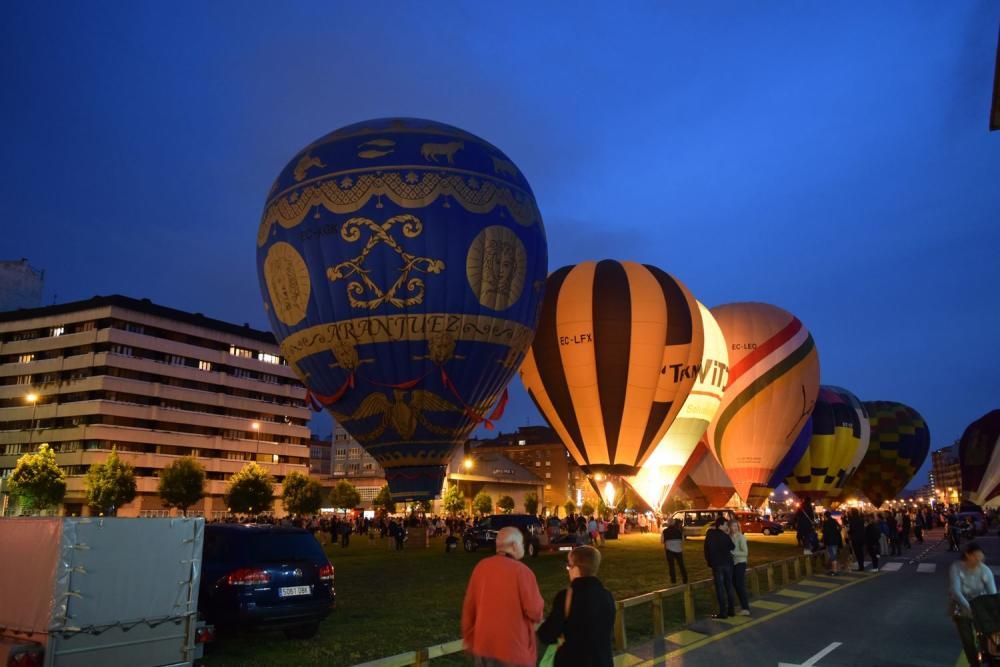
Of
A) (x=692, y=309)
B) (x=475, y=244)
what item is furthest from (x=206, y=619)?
(x=692, y=309)

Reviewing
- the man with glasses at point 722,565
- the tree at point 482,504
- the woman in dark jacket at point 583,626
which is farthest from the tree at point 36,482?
the tree at point 482,504

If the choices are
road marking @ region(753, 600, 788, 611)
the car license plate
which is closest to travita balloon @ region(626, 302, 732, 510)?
road marking @ region(753, 600, 788, 611)

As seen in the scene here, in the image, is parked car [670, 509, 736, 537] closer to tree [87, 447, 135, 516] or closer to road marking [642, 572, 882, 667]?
road marking [642, 572, 882, 667]

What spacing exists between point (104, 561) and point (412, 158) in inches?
783

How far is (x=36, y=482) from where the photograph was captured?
58469 mm

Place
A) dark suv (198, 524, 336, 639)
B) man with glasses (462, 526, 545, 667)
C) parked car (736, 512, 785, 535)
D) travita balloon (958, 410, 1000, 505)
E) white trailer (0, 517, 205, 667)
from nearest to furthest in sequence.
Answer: man with glasses (462, 526, 545, 667) < white trailer (0, 517, 205, 667) < dark suv (198, 524, 336, 639) < parked car (736, 512, 785, 535) < travita balloon (958, 410, 1000, 505)

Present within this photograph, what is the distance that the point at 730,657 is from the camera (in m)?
10.4

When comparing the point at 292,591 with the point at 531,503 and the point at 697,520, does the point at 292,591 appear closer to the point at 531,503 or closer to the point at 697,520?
the point at 697,520

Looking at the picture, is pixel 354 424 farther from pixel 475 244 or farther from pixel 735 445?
pixel 735 445

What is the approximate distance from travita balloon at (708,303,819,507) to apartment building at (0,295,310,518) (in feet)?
210

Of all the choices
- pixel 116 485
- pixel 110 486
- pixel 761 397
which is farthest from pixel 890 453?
pixel 110 486

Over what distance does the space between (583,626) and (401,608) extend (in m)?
10.2

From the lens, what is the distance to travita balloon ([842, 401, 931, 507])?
7156 centimetres

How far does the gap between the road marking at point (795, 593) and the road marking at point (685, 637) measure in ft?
19.2
